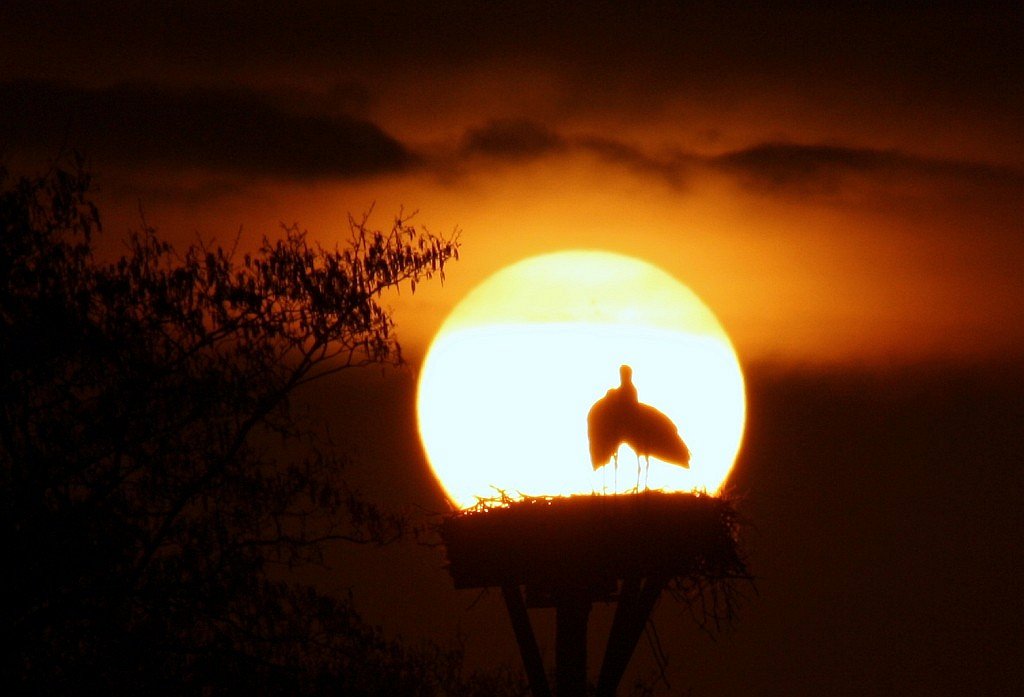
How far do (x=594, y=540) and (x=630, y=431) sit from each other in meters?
1.13

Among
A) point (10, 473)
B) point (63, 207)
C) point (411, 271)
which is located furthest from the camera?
point (411, 271)

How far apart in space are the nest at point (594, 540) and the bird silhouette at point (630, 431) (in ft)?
1.90

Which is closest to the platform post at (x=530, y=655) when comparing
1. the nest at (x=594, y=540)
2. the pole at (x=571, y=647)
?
the pole at (x=571, y=647)

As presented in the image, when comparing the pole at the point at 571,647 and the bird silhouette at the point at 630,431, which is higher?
the bird silhouette at the point at 630,431

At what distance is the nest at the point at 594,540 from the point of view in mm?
11428

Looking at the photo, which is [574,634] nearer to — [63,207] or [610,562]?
[610,562]

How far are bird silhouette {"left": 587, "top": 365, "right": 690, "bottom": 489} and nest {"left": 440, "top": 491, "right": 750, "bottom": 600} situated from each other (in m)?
0.58

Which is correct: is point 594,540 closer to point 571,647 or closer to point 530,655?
point 571,647

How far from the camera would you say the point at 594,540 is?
449 inches

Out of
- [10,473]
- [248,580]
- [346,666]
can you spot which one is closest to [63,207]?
[10,473]

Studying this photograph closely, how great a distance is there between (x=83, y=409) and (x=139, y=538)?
845 mm

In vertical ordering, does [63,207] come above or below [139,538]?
above

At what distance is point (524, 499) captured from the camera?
461 inches

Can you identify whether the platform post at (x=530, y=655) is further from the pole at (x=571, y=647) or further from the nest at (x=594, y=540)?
the nest at (x=594, y=540)
